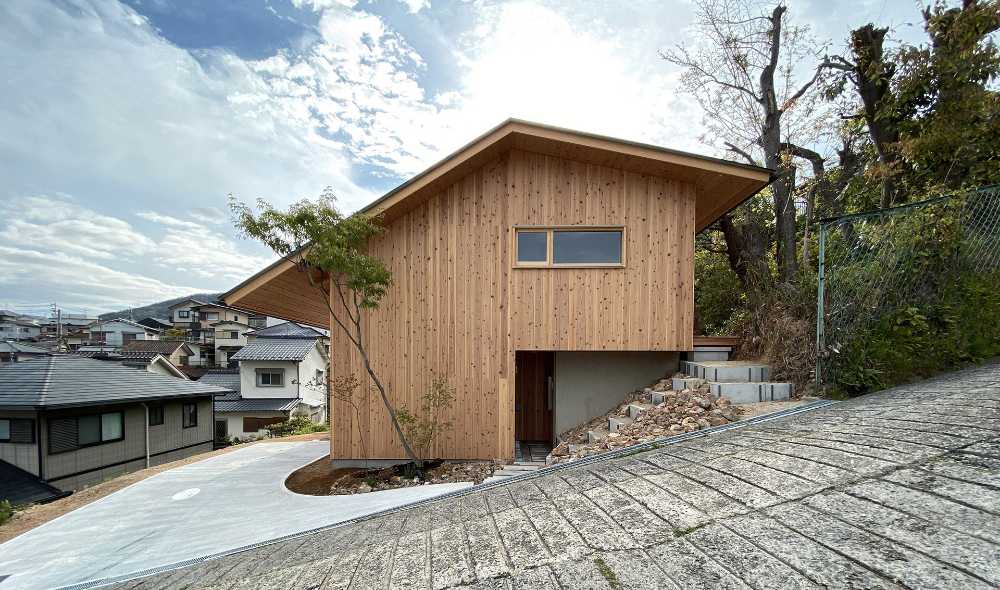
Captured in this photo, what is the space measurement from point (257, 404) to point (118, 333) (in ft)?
110

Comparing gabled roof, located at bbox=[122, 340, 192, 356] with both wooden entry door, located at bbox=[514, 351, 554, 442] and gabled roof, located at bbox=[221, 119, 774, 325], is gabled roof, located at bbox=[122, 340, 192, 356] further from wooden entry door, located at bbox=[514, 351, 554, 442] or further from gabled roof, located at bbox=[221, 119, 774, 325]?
wooden entry door, located at bbox=[514, 351, 554, 442]

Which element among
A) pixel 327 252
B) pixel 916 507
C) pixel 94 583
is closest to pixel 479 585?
pixel 916 507

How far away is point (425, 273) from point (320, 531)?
3.67m

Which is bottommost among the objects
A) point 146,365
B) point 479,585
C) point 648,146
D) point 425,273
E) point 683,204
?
point 146,365

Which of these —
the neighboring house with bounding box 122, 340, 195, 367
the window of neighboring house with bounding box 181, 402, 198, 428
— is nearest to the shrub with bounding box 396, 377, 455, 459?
the window of neighboring house with bounding box 181, 402, 198, 428

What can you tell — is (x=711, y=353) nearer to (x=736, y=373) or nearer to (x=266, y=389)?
(x=736, y=373)

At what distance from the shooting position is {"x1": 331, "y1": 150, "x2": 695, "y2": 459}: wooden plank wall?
18.5ft

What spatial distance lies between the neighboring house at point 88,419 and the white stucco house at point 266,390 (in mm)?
4453

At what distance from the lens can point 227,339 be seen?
3070 cm

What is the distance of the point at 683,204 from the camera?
5672mm

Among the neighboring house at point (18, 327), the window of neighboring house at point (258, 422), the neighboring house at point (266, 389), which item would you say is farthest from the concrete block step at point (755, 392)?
the neighboring house at point (18, 327)

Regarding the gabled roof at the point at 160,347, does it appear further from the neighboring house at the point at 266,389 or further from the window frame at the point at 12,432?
the window frame at the point at 12,432

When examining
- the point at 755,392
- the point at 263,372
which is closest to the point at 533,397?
the point at 755,392

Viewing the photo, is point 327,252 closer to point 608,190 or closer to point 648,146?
point 608,190
